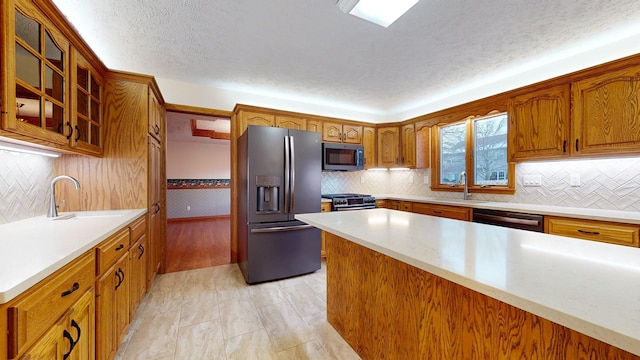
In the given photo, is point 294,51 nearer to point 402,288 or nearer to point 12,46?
point 12,46

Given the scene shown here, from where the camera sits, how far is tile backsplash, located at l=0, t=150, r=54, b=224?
154 centimetres

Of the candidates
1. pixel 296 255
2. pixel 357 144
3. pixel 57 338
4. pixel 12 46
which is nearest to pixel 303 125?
pixel 357 144

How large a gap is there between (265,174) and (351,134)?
1.82m

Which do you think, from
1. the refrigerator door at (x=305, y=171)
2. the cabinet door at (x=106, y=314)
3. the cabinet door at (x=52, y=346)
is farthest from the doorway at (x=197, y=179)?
the cabinet door at (x=52, y=346)

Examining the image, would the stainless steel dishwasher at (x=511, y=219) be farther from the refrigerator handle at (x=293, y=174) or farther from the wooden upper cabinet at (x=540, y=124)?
the refrigerator handle at (x=293, y=174)

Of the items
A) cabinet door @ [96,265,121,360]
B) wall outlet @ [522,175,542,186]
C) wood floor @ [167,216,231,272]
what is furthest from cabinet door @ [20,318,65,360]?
wall outlet @ [522,175,542,186]

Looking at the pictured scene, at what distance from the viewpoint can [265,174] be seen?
283cm

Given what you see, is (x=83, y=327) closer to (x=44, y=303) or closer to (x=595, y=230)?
(x=44, y=303)

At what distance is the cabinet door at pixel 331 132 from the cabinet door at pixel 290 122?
35 cm

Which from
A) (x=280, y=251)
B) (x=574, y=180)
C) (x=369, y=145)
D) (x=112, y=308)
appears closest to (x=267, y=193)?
(x=280, y=251)

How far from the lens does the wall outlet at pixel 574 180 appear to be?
2.54m

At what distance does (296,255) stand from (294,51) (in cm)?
225

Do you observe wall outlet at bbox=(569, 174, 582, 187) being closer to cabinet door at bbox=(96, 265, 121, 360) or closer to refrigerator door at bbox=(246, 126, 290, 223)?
refrigerator door at bbox=(246, 126, 290, 223)

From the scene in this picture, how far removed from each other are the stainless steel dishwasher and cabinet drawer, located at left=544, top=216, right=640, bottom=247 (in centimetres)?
6
